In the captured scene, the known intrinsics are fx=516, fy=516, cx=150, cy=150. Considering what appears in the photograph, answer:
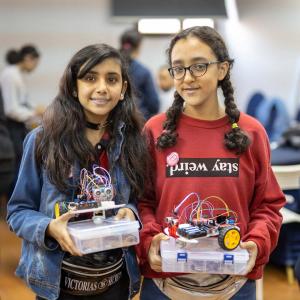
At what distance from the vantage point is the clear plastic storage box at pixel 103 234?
4.36ft

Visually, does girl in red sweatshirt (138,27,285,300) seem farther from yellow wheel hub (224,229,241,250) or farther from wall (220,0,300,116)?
wall (220,0,300,116)

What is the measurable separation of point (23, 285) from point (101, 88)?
81.1 inches

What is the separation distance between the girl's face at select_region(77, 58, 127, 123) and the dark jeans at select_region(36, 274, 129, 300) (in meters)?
0.51

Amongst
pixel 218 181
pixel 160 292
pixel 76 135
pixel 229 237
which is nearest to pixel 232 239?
pixel 229 237

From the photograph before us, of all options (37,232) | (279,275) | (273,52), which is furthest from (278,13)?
(37,232)

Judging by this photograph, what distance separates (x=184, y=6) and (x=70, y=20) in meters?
1.31

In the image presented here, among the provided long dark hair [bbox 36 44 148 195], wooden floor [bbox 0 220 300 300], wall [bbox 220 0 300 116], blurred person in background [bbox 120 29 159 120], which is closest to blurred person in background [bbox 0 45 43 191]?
wooden floor [bbox 0 220 300 300]

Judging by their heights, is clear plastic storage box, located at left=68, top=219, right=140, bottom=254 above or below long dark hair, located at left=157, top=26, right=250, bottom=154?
below

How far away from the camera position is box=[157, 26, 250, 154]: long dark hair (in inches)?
59.9

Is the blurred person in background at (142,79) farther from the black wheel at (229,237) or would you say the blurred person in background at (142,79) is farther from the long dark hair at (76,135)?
the black wheel at (229,237)

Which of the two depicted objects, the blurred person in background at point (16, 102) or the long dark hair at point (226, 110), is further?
the blurred person in background at point (16, 102)

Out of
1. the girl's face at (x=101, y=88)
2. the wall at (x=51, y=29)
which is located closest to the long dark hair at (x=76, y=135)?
the girl's face at (x=101, y=88)

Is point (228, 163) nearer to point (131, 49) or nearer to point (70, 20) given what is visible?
point (131, 49)

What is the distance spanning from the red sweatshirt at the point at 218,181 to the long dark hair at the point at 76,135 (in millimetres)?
73
